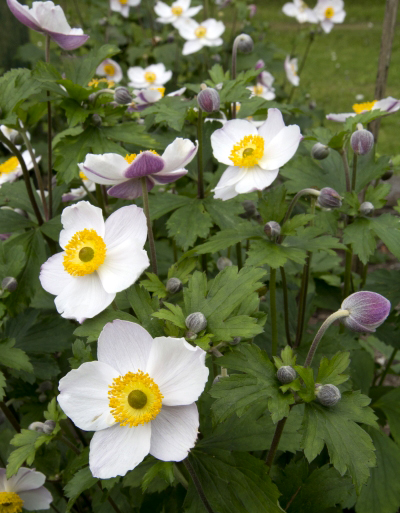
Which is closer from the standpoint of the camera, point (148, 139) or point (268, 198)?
Result: point (268, 198)

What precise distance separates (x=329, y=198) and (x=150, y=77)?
225cm

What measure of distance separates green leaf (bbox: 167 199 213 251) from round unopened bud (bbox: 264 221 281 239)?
0.96 ft

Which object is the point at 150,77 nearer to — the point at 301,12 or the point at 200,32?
the point at 200,32

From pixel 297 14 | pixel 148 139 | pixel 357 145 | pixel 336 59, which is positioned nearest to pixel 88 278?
pixel 148 139

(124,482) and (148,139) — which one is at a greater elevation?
(148,139)

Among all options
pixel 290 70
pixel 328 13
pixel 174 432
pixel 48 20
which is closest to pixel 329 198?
pixel 174 432

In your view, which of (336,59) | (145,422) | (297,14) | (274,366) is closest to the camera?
(145,422)

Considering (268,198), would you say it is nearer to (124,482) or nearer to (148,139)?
(148,139)

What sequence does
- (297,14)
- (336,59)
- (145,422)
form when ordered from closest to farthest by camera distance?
(145,422)
(297,14)
(336,59)

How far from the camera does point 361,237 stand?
1.63 meters

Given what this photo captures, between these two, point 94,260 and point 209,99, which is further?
point 209,99

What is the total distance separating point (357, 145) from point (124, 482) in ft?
4.11

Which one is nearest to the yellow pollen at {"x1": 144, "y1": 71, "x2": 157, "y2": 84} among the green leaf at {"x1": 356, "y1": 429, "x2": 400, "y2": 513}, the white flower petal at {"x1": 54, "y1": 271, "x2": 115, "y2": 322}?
the white flower petal at {"x1": 54, "y1": 271, "x2": 115, "y2": 322}

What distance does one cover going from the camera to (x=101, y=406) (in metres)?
1.06
